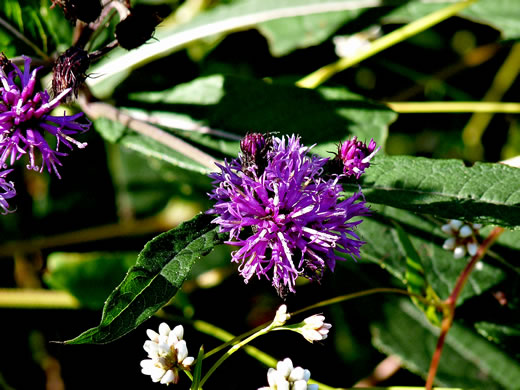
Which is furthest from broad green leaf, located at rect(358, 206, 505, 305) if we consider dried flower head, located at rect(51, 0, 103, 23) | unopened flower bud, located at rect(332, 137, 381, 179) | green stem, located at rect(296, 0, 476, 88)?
dried flower head, located at rect(51, 0, 103, 23)

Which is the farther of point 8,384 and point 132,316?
point 8,384

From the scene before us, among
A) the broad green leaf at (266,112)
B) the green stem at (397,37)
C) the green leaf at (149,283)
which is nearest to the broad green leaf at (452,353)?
Result: the broad green leaf at (266,112)

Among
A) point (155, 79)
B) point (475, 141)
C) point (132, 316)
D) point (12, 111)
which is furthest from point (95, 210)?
point (475, 141)

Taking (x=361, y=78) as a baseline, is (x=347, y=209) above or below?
below

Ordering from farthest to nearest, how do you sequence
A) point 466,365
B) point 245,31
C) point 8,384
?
→ point 245,31, point 8,384, point 466,365

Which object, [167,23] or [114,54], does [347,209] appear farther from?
[167,23]

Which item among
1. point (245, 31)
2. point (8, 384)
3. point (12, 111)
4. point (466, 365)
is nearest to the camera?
point (12, 111)
